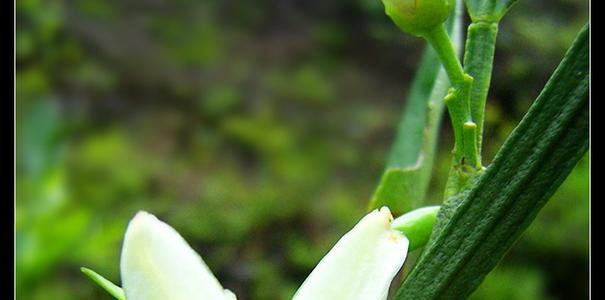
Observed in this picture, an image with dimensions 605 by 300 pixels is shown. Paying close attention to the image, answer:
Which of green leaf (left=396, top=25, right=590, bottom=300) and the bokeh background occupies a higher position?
green leaf (left=396, top=25, right=590, bottom=300)

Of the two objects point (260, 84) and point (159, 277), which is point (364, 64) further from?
point (159, 277)

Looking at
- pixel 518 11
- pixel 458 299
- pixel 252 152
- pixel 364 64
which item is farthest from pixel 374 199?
pixel 364 64

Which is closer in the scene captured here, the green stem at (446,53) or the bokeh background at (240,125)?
the green stem at (446,53)

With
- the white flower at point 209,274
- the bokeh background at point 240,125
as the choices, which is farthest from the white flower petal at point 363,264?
the bokeh background at point 240,125

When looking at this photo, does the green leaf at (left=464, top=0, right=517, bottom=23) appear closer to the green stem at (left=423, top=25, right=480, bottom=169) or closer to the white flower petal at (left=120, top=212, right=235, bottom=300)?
the green stem at (left=423, top=25, right=480, bottom=169)

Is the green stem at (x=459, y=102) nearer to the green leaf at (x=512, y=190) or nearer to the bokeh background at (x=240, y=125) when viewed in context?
the green leaf at (x=512, y=190)

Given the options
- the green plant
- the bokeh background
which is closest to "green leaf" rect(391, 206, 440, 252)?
the green plant
